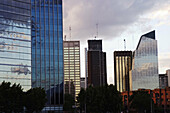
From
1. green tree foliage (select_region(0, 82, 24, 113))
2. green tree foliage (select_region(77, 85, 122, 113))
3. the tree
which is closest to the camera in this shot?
green tree foliage (select_region(0, 82, 24, 113))

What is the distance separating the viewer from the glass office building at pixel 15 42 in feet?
365

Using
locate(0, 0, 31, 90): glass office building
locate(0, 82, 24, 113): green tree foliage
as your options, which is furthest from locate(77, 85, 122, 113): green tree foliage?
locate(0, 0, 31, 90): glass office building

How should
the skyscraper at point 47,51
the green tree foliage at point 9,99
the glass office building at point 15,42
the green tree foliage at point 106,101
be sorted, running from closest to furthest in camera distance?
1. the green tree foliage at point 9,99
2. the green tree foliage at point 106,101
3. the glass office building at point 15,42
4. the skyscraper at point 47,51

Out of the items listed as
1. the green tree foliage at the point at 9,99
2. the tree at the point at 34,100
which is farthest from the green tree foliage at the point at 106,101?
the green tree foliage at the point at 9,99

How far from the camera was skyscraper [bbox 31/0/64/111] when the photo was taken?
123 m

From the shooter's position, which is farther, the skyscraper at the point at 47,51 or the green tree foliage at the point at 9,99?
the skyscraper at the point at 47,51

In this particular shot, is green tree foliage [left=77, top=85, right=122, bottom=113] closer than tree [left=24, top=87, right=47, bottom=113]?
No

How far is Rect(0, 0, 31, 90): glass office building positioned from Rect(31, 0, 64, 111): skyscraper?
3.46 meters

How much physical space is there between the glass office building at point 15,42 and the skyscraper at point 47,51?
3.46 meters

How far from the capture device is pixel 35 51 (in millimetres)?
123562

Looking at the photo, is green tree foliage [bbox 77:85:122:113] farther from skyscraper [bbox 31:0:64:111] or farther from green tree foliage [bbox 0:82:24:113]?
skyscraper [bbox 31:0:64:111]

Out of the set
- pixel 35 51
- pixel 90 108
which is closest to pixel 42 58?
pixel 35 51

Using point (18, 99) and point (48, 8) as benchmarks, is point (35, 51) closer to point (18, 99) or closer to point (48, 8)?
point (48, 8)

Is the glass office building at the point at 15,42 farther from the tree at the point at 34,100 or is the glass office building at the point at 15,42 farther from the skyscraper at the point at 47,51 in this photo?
the tree at the point at 34,100
